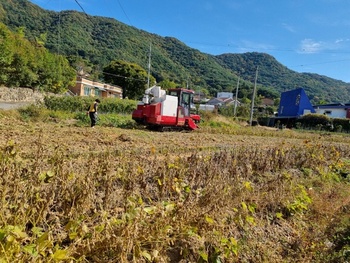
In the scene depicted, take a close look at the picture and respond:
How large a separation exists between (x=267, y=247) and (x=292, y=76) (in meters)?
104

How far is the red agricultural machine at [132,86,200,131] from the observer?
1323 cm

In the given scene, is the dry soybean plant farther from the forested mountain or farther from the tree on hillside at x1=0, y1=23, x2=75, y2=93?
the forested mountain

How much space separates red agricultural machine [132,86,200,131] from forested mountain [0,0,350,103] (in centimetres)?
1983

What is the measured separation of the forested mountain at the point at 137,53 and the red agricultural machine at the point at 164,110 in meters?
19.8

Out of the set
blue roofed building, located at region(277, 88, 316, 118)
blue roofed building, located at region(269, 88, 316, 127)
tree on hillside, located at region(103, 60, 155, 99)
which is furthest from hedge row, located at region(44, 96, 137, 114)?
tree on hillside, located at region(103, 60, 155, 99)

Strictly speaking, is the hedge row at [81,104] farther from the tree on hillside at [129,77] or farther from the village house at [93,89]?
the tree on hillside at [129,77]

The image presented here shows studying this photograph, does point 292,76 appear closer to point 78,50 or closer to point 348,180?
point 78,50

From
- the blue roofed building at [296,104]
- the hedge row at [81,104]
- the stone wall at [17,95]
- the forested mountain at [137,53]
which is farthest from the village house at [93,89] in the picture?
the blue roofed building at [296,104]

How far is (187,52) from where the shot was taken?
99375mm

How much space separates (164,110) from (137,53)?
66.4m

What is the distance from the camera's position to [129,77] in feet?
174

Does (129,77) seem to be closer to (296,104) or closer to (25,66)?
(25,66)

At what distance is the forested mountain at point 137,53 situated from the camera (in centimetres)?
5609

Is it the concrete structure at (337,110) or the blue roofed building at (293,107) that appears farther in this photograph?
the concrete structure at (337,110)
